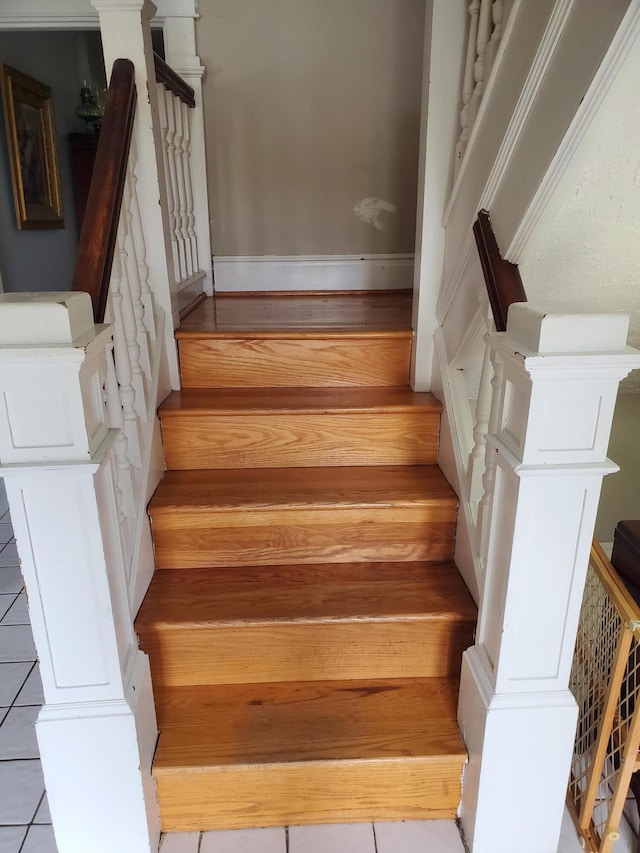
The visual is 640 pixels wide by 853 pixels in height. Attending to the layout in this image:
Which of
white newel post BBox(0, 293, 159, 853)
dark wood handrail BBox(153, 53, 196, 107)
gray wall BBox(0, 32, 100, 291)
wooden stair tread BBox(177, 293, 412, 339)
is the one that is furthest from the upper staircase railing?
white newel post BBox(0, 293, 159, 853)

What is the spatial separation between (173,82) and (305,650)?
2.00 meters

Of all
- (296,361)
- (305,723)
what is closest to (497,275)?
(296,361)

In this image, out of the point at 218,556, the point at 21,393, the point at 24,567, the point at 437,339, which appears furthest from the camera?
the point at 437,339

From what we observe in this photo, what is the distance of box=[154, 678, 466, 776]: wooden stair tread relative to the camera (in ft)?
4.45

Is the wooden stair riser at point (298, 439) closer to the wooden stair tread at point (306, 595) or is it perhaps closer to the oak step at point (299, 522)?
the oak step at point (299, 522)

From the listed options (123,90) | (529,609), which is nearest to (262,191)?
(123,90)

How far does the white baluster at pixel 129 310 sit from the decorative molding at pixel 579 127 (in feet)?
3.06

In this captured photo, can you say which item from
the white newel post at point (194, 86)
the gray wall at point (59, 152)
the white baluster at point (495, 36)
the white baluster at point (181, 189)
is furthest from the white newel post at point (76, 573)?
the gray wall at point (59, 152)

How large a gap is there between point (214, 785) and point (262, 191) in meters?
2.53

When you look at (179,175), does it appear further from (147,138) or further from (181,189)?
(147,138)

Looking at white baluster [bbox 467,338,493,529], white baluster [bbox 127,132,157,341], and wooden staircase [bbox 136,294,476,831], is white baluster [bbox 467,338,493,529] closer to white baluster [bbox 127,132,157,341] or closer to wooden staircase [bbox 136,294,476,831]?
wooden staircase [bbox 136,294,476,831]

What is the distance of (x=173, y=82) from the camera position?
213 cm

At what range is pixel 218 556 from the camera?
Result: 1686 millimetres

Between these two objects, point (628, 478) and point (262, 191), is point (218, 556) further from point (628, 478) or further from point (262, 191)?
point (628, 478)
